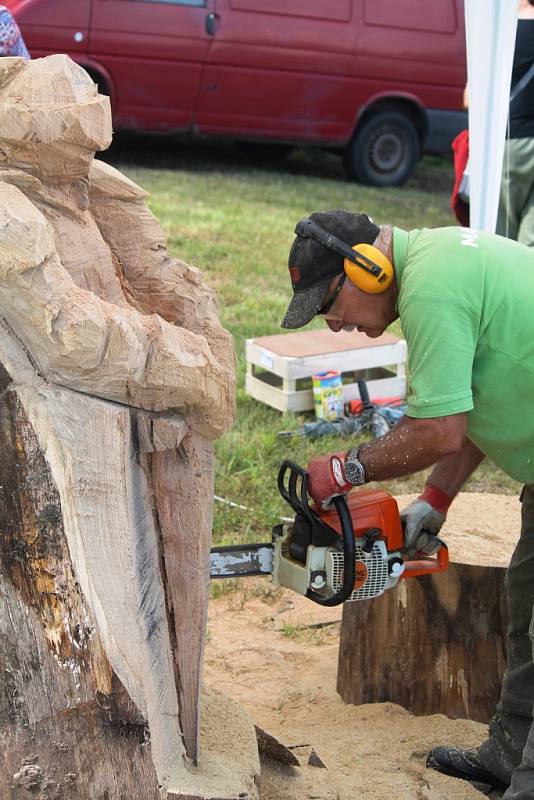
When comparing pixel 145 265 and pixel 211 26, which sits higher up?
pixel 211 26

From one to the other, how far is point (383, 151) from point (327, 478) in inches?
372

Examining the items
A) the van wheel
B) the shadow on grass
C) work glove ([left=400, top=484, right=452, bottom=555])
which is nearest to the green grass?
the shadow on grass

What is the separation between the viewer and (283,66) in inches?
406

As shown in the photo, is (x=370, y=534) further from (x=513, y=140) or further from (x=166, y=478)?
(x=513, y=140)

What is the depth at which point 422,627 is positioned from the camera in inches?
129

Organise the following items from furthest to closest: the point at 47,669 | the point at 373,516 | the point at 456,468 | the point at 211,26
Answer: the point at 211,26 → the point at 456,468 → the point at 373,516 → the point at 47,669

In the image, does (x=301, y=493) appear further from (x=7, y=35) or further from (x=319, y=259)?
(x=7, y=35)

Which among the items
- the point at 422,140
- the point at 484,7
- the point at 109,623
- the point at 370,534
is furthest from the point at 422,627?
the point at 422,140

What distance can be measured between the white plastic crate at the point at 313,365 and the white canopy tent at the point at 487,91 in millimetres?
1330

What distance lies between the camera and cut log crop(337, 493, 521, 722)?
324 cm

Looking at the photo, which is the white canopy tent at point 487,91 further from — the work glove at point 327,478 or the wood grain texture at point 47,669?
the wood grain texture at point 47,669

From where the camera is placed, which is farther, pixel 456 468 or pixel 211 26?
pixel 211 26

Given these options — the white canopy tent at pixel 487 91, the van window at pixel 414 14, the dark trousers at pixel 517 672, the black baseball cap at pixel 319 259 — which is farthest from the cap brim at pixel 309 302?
the van window at pixel 414 14

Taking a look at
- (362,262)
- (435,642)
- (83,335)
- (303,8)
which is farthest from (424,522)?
(303,8)
